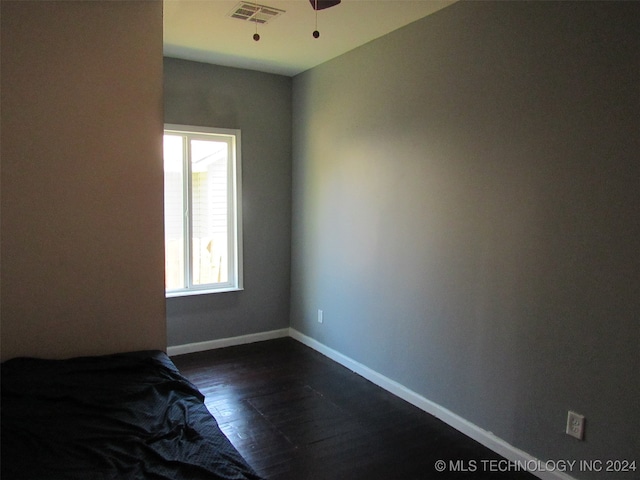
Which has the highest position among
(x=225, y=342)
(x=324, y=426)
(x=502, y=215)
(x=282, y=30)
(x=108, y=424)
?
(x=282, y=30)

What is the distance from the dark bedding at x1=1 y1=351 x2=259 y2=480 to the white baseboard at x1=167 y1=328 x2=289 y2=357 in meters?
1.97

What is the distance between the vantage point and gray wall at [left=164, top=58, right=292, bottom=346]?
13.4ft

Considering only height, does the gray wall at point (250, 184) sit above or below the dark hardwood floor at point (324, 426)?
above

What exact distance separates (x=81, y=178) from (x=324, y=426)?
79.3 inches

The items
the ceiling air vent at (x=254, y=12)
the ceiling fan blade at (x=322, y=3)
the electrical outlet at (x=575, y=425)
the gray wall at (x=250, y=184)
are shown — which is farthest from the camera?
the gray wall at (x=250, y=184)

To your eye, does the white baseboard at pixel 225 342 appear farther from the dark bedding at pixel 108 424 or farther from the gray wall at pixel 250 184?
the dark bedding at pixel 108 424

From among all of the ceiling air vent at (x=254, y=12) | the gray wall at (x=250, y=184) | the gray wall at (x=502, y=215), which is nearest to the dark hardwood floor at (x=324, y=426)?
the gray wall at (x=502, y=215)

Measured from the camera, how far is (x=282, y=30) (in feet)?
10.7

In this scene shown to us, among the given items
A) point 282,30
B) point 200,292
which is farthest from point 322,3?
point 200,292

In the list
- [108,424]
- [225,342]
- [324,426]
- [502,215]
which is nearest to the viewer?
[108,424]

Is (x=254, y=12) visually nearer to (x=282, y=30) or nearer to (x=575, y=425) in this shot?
(x=282, y=30)

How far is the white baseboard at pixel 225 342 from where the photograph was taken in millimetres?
4145

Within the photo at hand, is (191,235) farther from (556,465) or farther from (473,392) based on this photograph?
(556,465)

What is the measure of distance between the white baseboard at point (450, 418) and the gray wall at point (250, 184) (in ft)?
2.76
